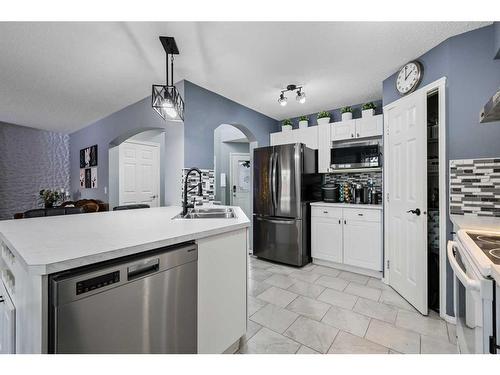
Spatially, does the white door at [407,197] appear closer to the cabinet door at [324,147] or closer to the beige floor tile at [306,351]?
the cabinet door at [324,147]

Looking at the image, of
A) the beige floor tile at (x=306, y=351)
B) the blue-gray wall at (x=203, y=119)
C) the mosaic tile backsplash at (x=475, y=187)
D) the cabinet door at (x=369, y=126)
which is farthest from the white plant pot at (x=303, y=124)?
the beige floor tile at (x=306, y=351)

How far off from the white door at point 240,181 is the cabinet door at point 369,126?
234cm

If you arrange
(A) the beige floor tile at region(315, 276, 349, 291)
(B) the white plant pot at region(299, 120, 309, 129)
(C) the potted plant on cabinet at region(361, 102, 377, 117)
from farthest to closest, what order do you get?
(B) the white plant pot at region(299, 120, 309, 129)
(C) the potted plant on cabinet at region(361, 102, 377, 117)
(A) the beige floor tile at region(315, 276, 349, 291)

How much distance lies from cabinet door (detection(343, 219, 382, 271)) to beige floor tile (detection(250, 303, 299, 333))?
1358 millimetres

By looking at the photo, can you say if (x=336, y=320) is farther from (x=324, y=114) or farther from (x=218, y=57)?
(x=324, y=114)

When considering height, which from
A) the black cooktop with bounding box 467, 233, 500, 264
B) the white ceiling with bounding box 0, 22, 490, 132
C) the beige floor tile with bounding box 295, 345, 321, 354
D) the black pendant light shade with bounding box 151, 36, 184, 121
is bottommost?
the beige floor tile with bounding box 295, 345, 321, 354

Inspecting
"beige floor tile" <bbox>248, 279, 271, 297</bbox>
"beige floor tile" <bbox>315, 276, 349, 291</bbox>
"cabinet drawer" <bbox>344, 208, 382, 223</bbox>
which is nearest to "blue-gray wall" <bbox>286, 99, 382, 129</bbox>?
"cabinet drawer" <bbox>344, 208, 382, 223</bbox>

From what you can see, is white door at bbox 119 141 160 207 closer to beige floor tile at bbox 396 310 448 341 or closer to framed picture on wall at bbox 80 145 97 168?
framed picture on wall at bbox 80 145 97 168

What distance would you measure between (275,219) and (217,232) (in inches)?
81.0

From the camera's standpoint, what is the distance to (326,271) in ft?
9.96

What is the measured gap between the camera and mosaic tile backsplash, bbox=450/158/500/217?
5.74 ft

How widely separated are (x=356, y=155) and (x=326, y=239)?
48.5 inches

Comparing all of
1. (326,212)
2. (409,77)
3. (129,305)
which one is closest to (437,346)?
(326,212)
